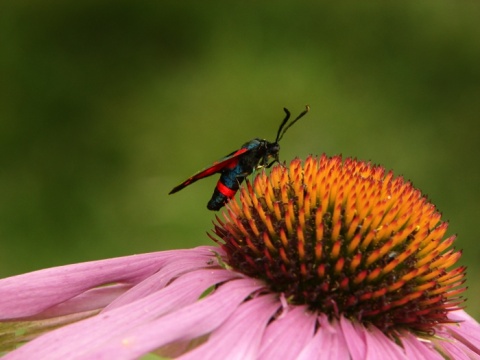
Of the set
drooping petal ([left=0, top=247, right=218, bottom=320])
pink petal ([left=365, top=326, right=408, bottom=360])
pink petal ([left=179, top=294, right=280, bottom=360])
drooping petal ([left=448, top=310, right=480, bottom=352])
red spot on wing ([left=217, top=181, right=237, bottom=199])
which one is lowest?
drooping petal ([left=448, top=310, right=480, bottom=352])

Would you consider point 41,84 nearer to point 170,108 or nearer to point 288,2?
point 170,108

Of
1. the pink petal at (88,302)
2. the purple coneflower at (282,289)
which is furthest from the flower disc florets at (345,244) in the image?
the pink petal at (88,302)

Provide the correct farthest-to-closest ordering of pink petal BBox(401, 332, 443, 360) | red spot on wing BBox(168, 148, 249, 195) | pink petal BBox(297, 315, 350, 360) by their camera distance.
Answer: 1. red spot on wing BBox(168, 148, 249, 195)
2. pink petal BBox(401, 332, 443, 360)
3. pink petal BBox(297, 315, 350, 360)

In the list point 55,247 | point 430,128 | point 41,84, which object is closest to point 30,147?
point 41,84

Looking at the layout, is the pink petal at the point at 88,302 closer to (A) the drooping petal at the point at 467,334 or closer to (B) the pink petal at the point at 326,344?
(B) the pink petal at the point at 326,344

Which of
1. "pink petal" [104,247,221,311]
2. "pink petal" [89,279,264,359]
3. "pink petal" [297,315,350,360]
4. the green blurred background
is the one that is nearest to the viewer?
"pink petal" [89,279,264,359]

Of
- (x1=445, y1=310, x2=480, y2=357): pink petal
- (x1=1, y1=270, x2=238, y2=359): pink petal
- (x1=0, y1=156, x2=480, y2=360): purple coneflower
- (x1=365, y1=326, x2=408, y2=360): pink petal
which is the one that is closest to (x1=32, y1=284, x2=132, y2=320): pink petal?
(x1=0, y1=156, x2=480, y2=360): purple coneflower

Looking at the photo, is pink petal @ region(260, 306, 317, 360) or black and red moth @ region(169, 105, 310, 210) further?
black and red moth @ region(169, 105, 310, 210)

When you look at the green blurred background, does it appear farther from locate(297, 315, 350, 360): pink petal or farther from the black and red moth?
locate(297, 315, 350, 360): pink petal
